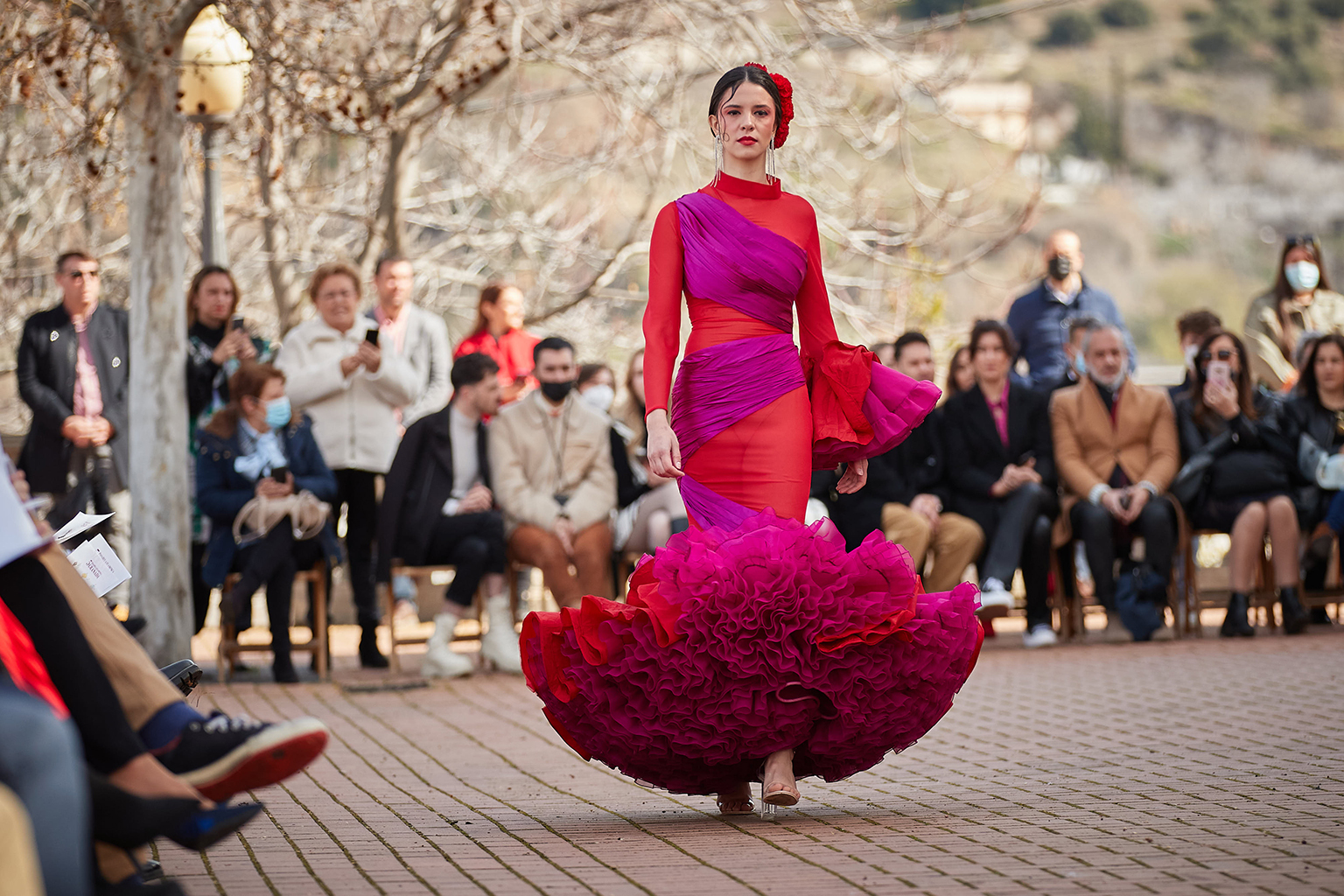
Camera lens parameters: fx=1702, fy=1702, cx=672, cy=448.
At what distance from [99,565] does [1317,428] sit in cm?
894

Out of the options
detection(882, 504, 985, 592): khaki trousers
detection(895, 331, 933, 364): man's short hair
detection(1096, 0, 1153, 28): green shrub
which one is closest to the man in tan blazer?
detection(882, 504, 985, 592): khaki trousers

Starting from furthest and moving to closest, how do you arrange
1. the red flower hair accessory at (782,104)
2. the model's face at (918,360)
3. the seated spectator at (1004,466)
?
1. the seated spectator at (1004,466)
2. the model's face at (918,360)
3. the red flower hair accessory at (782,104)

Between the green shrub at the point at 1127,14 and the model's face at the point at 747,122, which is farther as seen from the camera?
the green shrub at the point at 1127,14

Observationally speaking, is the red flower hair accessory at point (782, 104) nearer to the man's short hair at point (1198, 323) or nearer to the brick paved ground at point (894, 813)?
the brick paved ground at point (894, 813)

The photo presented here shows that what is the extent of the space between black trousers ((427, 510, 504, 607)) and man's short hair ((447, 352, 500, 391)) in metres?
0.86

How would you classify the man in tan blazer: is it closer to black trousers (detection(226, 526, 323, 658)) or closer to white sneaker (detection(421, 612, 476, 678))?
white sneaker (detection(421, 612, 476, 678))

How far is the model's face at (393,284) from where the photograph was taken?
1150 cm

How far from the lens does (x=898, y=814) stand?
5562mm

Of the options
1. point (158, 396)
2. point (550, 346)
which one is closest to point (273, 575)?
point (158, 396)

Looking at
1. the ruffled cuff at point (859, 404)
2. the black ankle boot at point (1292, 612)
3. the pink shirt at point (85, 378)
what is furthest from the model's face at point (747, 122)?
the black ankle boot at point (1292, 612)

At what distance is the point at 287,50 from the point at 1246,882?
7.56 m

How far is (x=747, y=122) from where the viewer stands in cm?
583

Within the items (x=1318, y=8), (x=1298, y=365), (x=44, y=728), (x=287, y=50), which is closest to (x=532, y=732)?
(x=287, y=50)

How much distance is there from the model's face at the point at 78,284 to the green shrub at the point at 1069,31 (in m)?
104
